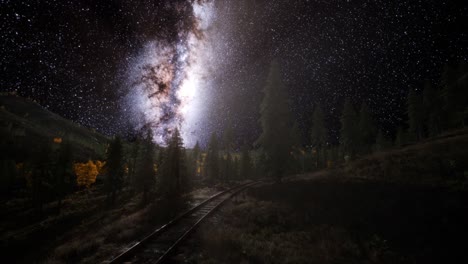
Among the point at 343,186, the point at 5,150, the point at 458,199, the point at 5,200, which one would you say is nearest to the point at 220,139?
the point at 343,186

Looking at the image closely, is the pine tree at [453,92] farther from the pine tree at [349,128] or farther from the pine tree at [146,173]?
the pine tree at [146,173]

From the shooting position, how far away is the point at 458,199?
14.2 metres

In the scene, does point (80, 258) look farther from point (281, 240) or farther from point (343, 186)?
point (343, 186)

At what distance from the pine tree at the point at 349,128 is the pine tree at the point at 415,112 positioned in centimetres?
1852

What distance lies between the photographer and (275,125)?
28.9 meters

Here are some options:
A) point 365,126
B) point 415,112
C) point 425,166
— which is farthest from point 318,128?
point 425,166

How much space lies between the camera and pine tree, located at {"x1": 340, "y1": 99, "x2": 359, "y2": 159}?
2114 inches

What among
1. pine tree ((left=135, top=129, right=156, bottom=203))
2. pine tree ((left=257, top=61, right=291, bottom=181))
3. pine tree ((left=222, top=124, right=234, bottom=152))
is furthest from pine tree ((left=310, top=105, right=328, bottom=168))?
pine tree ((left=135, top=129, right=156, bottom=203))

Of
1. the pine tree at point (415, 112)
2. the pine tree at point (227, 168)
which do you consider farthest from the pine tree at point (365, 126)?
the pine tree at point (227, 168)

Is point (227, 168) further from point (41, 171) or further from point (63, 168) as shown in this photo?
point (63, 168)

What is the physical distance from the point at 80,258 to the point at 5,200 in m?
87.4

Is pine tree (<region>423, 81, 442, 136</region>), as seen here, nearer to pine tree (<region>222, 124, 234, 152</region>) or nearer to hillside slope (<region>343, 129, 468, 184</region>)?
hillside slope (<region>343, 129, 468, 184</region>)

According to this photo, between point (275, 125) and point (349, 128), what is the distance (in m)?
33.1

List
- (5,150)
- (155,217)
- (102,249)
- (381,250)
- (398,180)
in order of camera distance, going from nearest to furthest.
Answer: (102,249)
(381,250)
(155,217)
(398,180)
(5,150)
